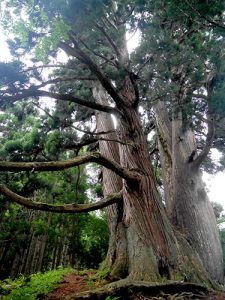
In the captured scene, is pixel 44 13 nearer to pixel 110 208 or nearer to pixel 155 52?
pixel 155 52

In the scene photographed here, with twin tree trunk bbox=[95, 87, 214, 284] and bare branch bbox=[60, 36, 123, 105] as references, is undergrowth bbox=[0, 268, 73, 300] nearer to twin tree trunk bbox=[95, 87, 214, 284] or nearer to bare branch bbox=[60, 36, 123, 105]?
twin tree trunk bbox=[95, 87, 214, 284]

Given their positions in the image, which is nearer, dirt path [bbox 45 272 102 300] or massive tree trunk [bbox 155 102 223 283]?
dirt path [bbox 45 272 102 300]

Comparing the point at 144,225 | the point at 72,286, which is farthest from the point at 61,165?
the point at 72,286

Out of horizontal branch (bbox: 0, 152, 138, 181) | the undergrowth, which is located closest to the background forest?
horizontal branch (bbox: 0, 152, 138, 181)

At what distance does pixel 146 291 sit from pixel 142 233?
101 cm

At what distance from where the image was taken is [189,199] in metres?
5.70

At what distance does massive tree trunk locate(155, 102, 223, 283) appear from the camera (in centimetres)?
522

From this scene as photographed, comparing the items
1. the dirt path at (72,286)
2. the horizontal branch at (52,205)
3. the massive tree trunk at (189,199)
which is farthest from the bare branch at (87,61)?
the dirt path at (72,286)

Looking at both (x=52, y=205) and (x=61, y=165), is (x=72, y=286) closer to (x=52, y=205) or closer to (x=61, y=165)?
(x=52, y=205)

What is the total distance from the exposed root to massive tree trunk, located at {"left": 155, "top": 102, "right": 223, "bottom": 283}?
1483 mm

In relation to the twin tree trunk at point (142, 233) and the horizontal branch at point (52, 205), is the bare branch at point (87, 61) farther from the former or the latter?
the horizontal branch at point (52, 205)

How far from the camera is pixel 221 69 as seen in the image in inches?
Answer: 179

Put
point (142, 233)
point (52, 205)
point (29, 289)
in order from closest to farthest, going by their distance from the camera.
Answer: point (52, 205)
point (29, 289)
point (142, 233)

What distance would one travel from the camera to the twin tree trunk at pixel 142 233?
417 cm
